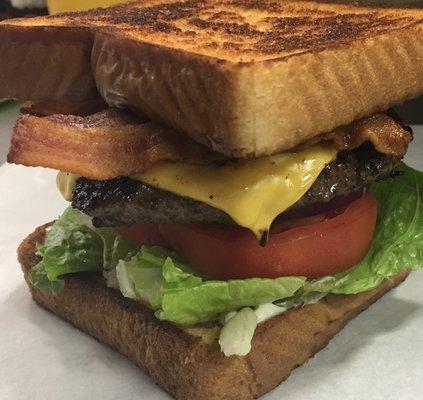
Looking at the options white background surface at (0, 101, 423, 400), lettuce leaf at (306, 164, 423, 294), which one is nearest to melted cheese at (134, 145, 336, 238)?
lettuce leaf at (306, 164, 423, 294)

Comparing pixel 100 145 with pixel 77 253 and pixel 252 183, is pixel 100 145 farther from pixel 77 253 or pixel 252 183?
pixel 77 253

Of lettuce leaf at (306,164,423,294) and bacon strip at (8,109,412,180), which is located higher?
bacon strip at (8,109,412,180)

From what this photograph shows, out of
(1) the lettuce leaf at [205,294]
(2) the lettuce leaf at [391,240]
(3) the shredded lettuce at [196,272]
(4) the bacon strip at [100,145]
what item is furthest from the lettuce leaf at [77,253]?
(2) the lettuce leaf at [391,240]

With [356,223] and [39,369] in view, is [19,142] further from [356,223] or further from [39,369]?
[356,223]

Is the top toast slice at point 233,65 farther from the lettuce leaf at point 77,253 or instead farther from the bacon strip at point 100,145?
the lettuce leaf at point 77,253

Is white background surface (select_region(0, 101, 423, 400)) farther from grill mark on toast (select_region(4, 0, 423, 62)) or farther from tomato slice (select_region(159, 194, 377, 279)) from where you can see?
grill mark on toast (select_region(4, 0, 423, 62))

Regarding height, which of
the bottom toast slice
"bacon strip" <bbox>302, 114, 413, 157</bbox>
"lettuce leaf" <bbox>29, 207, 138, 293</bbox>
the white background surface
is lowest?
the white background surface
